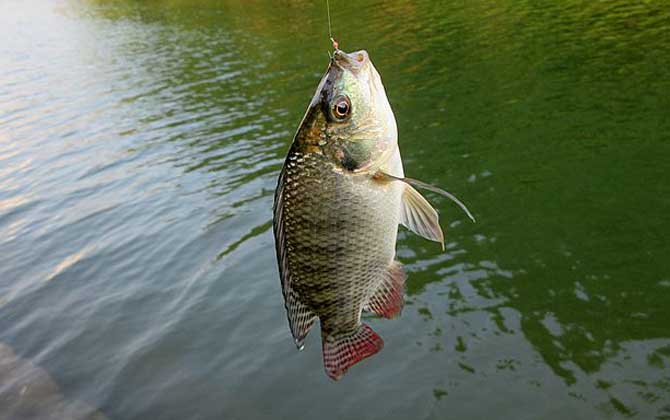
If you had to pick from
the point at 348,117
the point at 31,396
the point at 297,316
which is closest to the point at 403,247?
the point at 31,396

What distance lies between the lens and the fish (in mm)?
2742

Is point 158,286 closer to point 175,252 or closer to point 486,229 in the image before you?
point 175,252

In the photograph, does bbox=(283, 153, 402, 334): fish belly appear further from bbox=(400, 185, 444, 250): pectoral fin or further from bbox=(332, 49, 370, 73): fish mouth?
bbox=(332, 49, 370, 73): fish mouth

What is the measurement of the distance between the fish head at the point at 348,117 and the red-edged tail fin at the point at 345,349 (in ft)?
2.73

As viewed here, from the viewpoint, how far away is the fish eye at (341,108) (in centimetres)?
273

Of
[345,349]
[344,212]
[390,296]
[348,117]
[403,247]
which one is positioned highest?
[348,117]

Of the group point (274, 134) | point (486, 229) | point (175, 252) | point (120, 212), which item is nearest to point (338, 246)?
point (486, 229)

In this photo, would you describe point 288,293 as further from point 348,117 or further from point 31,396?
point 31,396

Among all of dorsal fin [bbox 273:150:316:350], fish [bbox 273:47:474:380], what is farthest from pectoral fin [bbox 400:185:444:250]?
dorsal fin [bbox 273:150:316:350]

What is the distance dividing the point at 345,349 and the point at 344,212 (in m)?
0.68

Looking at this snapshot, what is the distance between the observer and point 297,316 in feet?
9.62

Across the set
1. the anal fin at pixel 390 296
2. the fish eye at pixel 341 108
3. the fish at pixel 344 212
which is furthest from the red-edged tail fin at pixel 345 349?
the fish eye at pixel 341 108

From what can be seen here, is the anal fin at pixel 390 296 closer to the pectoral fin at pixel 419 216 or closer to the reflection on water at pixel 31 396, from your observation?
the pectoral fin at pixel 419 216

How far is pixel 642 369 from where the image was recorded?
7.08 meters
